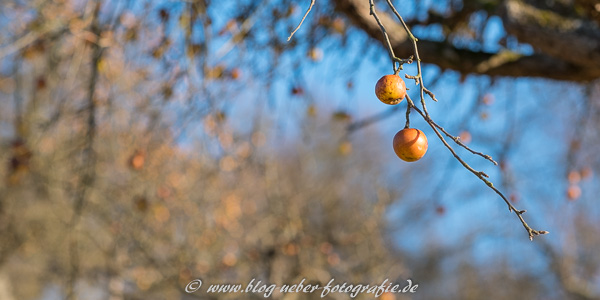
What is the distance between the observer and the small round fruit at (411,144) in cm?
99

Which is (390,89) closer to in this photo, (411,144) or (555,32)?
(411,144)

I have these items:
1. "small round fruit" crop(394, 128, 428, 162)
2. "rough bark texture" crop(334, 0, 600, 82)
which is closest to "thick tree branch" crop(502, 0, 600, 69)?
"rough bark texture" crop(334, 0, 600, 82)

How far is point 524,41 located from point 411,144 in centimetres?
138

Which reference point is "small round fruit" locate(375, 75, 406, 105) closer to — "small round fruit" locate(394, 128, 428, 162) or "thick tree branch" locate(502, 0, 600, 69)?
"small round fruit" locate(394, 128, 428, 162)

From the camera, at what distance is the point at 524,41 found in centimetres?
211

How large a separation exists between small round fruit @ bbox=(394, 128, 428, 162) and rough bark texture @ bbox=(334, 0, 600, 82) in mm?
1120

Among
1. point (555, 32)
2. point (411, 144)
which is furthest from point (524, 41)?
point (411, 144)

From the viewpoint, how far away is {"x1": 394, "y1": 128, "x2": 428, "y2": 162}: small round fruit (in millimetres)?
990

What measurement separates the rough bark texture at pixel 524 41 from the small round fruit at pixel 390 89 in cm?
114

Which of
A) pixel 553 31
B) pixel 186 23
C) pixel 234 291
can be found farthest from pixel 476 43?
pixel 234 291

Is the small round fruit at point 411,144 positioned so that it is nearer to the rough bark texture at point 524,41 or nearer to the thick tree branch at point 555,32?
the rough bark texture at point 524,41

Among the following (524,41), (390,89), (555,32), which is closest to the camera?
(390,89)

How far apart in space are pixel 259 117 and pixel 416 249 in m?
7.04

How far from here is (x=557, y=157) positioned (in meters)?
7.52
